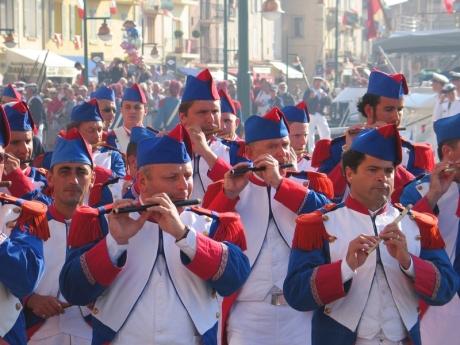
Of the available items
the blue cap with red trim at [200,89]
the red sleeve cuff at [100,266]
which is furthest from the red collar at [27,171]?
the red sleeve cuff at [100,266]

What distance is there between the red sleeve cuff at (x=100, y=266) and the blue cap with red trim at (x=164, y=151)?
0.46 meters

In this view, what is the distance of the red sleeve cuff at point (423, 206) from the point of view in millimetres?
7355

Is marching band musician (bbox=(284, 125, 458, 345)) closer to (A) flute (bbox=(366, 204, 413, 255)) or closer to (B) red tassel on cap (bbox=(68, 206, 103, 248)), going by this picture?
(A) flute (bbox=(366, 204, 413, 255))

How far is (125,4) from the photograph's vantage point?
226 ft

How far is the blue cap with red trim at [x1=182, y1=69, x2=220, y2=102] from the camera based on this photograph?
9961 mm

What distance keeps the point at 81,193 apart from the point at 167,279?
61.4 inches

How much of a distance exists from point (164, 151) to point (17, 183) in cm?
266

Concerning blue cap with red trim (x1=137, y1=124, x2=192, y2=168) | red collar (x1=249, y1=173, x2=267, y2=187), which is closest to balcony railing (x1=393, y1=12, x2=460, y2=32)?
red collar (x1=249, y1=173, x2=267, y2=187)

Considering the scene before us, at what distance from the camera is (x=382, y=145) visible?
6.49 meters

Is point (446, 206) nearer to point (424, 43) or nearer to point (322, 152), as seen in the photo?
point (322, 152)

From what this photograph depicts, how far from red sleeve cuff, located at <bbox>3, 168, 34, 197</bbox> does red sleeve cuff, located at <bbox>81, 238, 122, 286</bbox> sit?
106 inches

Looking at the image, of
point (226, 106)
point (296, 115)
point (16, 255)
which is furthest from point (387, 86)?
point (16, 255)

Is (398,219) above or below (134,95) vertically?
below

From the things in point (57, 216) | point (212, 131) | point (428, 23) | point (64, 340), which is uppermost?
point (428, 23)
